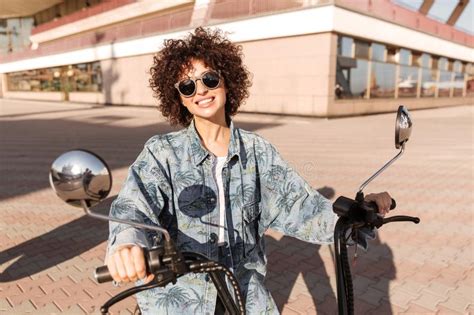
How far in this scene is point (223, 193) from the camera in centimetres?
160

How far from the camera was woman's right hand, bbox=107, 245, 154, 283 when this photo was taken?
1.02 meters

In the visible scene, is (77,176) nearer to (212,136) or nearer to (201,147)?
(201,147)

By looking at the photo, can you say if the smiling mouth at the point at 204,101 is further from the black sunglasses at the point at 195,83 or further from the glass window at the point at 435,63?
the glass window at the point at 435,63

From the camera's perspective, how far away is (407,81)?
23203 mm

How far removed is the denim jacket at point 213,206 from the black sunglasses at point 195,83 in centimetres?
17

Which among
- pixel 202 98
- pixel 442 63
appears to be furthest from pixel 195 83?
pixel 442 63

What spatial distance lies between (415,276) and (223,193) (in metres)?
2.70

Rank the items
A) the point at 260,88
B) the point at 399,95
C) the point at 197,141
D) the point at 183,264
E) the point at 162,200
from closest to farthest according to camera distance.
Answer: the point at 183,264, the point at 162,200, the point at 197,141, the point at 260,88, the point at 399,95

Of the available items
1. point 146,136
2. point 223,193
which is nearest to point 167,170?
point 223,193

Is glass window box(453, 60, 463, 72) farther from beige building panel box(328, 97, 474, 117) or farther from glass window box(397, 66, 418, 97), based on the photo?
glass window box(397, 66, 418, 97)

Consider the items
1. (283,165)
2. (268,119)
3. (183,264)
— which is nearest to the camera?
(183,264)

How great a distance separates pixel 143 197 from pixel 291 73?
654 inches

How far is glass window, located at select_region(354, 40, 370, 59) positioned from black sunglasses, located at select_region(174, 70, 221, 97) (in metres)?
18.0

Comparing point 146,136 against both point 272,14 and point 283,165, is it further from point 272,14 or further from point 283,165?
point 283,165
